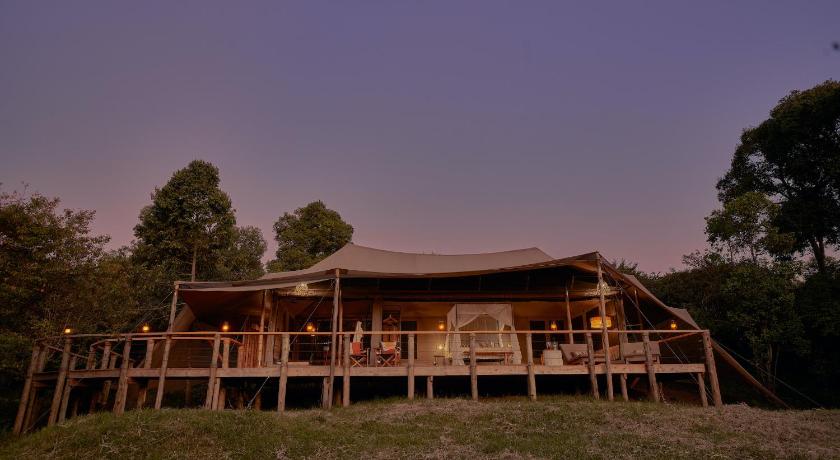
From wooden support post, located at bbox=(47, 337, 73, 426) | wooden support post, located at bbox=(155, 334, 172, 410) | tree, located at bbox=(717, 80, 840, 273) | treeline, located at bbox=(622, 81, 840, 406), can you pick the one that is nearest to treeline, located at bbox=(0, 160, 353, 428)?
wooden support post, located at bbox=(47, 337, 73, 426)

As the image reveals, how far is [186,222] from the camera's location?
24.3 m

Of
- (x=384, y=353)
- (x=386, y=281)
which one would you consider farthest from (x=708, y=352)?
(x=386, y=281)

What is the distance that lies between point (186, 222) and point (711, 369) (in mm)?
23099

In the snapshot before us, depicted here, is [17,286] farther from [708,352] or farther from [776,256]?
[776,256]

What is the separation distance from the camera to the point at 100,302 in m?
19.0

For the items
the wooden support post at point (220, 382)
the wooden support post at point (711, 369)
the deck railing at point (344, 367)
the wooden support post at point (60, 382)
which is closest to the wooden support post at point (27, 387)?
the deck railing at point (344, 367)

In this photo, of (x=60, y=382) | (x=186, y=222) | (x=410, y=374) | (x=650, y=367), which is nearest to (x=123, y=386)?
(x=60, y=382)

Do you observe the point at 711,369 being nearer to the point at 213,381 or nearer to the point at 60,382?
the point at 213,381

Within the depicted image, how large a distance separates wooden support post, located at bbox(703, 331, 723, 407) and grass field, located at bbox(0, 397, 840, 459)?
1273 millimetres

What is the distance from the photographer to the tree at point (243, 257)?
27888mm

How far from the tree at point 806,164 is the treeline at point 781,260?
39mm

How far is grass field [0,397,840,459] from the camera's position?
7.36 meters

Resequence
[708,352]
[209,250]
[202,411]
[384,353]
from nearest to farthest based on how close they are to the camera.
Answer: [202,411] < [708,352] < [384,353] < [209,250]

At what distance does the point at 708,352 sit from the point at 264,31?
2969 centimetres
